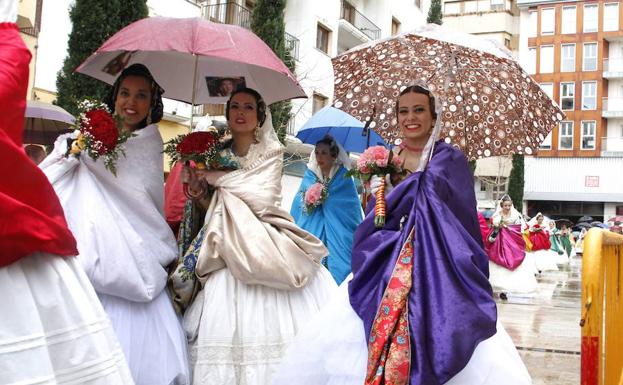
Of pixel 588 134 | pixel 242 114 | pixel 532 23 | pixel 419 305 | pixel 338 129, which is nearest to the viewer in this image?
pixel 419 305

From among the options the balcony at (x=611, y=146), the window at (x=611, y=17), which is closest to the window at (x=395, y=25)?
the balcony at (x=611, y=146)

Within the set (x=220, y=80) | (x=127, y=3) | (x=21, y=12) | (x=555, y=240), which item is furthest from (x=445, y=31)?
(x=555, y=240)

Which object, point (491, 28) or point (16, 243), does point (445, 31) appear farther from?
point (491, 28)

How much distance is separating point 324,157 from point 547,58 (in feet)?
151

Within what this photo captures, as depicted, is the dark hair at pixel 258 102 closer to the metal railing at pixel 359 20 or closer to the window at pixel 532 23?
the metal railing at pixel 359 20

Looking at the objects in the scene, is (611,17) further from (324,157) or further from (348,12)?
(324,157)

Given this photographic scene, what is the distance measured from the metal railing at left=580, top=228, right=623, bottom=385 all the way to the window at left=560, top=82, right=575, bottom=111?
46.9 meters

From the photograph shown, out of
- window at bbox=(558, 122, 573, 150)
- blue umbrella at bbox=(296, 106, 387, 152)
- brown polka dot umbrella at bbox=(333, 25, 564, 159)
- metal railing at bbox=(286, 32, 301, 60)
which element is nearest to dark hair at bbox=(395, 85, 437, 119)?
brown polka dot umbrella at bbox=(333, 25, 564, 159)

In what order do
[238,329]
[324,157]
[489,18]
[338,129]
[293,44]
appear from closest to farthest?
[238,329]
[324,157]
[338,129]
[293,44]
[489,18]

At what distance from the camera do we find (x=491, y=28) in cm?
5147

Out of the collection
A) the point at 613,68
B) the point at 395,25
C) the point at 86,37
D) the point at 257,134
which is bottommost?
the point at 257,134

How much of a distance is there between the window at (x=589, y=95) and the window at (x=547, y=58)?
269 cm

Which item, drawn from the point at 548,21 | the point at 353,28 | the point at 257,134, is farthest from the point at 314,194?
the point at 548,21

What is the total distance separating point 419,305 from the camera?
3004mm
